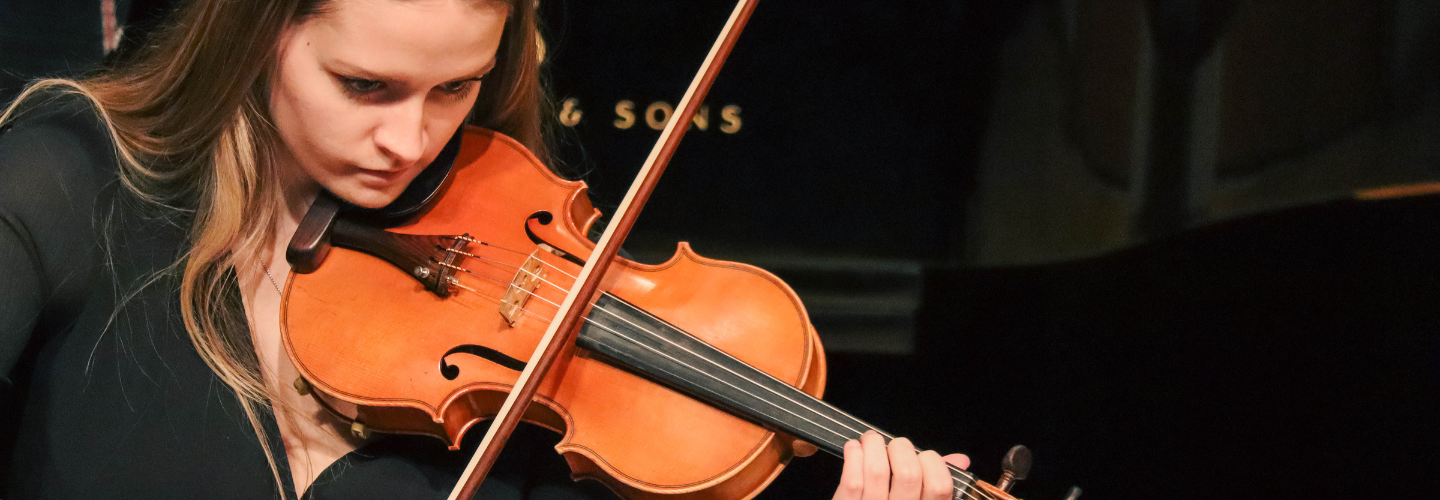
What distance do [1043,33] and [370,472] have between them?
43.0 inches

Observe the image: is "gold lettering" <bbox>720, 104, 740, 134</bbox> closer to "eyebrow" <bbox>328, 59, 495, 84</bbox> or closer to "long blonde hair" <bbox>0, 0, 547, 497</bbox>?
"long blonde hair" <bbox>0, 0, 547, 497</bbox>

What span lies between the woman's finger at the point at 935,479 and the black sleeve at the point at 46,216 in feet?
3.02

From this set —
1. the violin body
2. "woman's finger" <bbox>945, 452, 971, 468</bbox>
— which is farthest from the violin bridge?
"woman's finger" <bbox>945, 452, 971, 468</bbox>

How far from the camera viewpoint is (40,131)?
0.85 metres

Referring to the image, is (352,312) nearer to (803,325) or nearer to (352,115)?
(352,115)

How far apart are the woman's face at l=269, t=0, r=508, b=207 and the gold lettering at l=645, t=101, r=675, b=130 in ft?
1.36

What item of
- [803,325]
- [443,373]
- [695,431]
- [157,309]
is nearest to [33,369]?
[157,309]

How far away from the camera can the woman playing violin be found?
0.80m

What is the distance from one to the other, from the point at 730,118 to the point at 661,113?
110 mm

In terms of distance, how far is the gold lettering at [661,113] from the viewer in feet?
4.17

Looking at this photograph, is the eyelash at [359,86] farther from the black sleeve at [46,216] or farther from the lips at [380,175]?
the black sleeve at [46,216]

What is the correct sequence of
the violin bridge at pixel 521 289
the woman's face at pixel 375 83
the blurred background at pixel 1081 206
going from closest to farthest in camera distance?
the woman's face at pixel 375 83 < the violin bridge at pixel 521 289 < the blurred background at pixel 1081 206

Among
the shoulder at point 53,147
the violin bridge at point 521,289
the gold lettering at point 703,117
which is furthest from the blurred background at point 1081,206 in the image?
the violin bridge at point 521,289

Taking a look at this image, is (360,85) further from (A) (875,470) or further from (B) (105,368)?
(A) (875,470)
